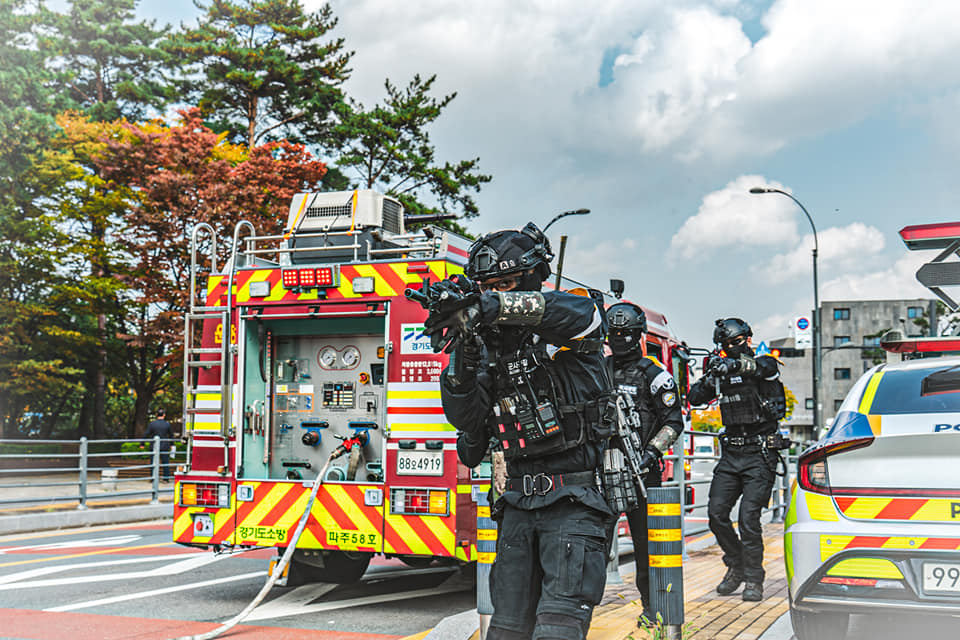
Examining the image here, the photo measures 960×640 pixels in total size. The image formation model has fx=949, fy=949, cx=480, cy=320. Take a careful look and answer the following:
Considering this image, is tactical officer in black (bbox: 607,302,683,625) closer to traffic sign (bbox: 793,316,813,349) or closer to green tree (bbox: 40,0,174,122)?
traffic sign (bbox: 793,316,813,349)

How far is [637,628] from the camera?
5730 mm

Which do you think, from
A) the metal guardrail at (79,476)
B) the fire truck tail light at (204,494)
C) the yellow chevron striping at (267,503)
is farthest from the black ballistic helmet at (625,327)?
the metal guardrail at (79,476)

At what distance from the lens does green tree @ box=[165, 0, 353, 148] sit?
106ft

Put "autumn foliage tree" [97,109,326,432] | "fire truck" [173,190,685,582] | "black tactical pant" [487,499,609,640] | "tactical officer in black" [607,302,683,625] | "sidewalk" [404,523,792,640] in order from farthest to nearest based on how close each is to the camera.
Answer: "autumn foliage tree" [97,109,326,432] → "fire truck" [173,190,685,582] → "tactical officer in black" [607,302,683,625] → "sidewalk" [404,523,792,640] → "black tactical pant" [487,499,609,640]

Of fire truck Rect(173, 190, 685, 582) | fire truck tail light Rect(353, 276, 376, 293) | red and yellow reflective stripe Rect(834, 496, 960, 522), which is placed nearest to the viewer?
red and yellow reflective stripe Rect(834, 496, 960, 522)

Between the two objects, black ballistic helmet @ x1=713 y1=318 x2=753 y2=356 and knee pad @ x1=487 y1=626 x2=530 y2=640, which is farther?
black ballistic helmet @ x1=713 y1=318 x2=753 y2=356

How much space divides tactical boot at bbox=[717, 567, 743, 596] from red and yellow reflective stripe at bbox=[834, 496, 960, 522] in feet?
9.39

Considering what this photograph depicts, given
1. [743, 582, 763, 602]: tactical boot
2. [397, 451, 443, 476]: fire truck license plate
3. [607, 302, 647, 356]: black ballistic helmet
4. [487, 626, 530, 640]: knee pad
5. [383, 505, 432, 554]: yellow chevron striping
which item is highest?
[607, 302, 647, 356]: black ballistic helmet

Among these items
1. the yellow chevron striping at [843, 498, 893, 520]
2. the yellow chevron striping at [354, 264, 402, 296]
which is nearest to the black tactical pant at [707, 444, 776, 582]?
the yellow chevron striping at [843, 498, 893, 520]

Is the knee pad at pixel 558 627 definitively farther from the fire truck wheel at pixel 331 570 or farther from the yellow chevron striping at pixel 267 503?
the fire truck wheel at pixel 331 570

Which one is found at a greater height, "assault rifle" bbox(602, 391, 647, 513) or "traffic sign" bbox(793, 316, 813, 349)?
"traffic sign" bbox(793, 316, 813, 349)

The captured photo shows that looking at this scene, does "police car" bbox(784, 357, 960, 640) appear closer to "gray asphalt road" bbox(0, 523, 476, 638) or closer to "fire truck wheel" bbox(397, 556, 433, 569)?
"gray asphalt road" bbox(0, 523, 476, 638)

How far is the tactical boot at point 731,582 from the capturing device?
23.8 feet

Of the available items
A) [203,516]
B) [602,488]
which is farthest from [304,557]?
[602,488]
